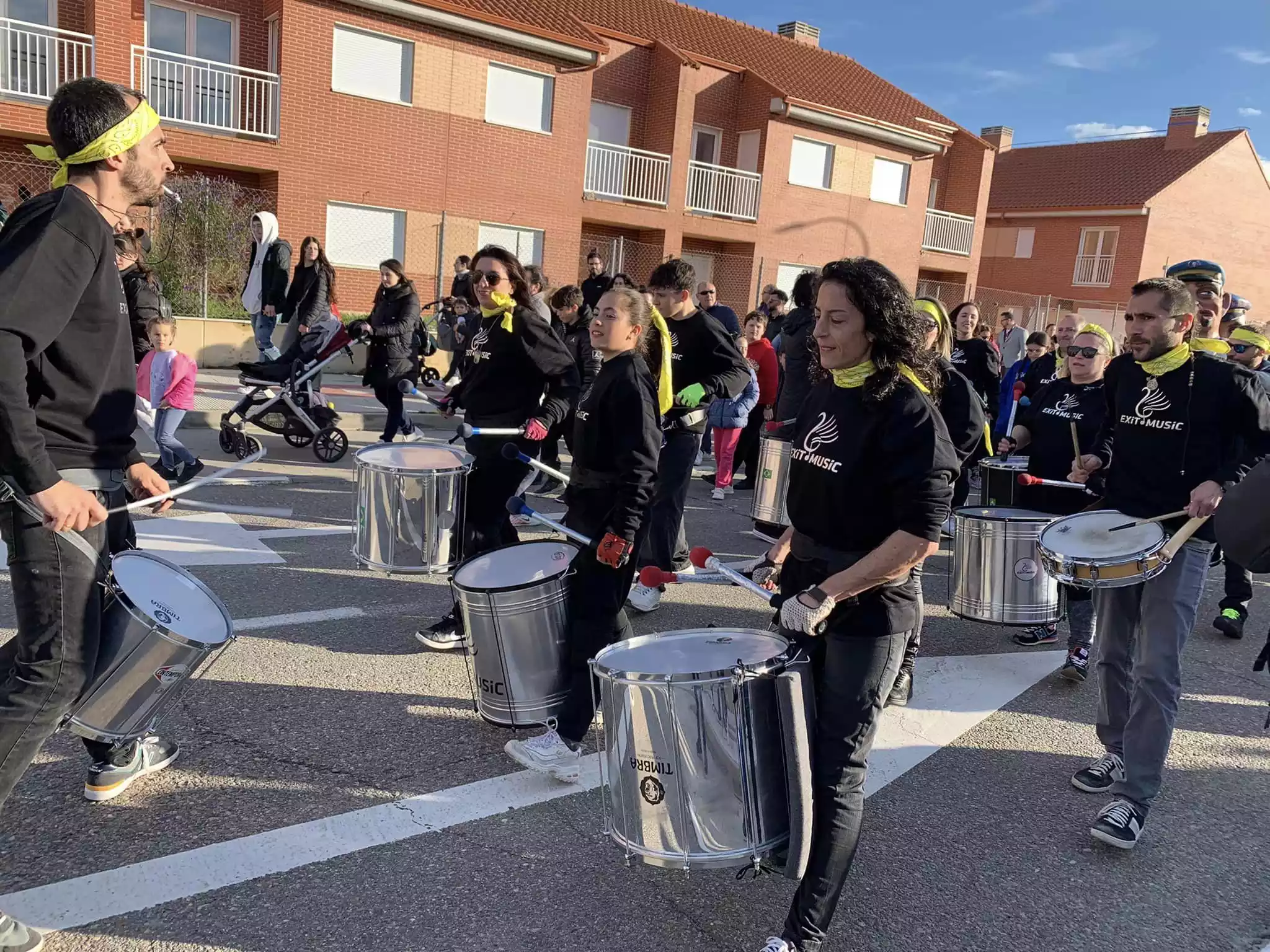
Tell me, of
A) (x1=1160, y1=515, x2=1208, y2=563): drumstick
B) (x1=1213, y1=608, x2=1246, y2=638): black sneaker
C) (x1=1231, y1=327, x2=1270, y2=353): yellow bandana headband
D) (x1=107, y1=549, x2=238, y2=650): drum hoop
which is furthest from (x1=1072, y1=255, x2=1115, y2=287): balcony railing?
(x1=107, y1=549, x2=238, y2=650): drum hoop

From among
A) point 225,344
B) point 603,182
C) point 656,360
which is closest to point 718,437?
point 656,360

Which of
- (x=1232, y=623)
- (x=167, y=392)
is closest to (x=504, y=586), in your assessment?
(x=1232, y=623)

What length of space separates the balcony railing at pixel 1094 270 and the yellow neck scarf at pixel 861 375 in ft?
115

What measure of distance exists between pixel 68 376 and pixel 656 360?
9.44ft

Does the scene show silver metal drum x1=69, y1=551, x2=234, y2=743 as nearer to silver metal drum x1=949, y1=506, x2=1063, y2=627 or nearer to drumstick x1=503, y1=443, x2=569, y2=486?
drumstick x1=503, y1=443, x2=569, y2=486

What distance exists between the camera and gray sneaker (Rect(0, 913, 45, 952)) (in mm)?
2436

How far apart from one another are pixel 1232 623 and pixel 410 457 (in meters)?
5.15

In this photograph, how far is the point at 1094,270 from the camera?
1344 inches

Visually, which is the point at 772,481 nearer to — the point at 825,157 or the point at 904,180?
the point at 825,157

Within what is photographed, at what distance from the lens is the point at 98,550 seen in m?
2.78

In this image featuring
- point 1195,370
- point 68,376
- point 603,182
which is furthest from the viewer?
point 603,182

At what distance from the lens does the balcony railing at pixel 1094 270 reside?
111ft

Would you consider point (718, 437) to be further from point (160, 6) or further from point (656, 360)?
point (160, 6)

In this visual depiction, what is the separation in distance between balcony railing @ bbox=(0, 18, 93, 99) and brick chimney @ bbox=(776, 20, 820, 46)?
2006 centimetres
